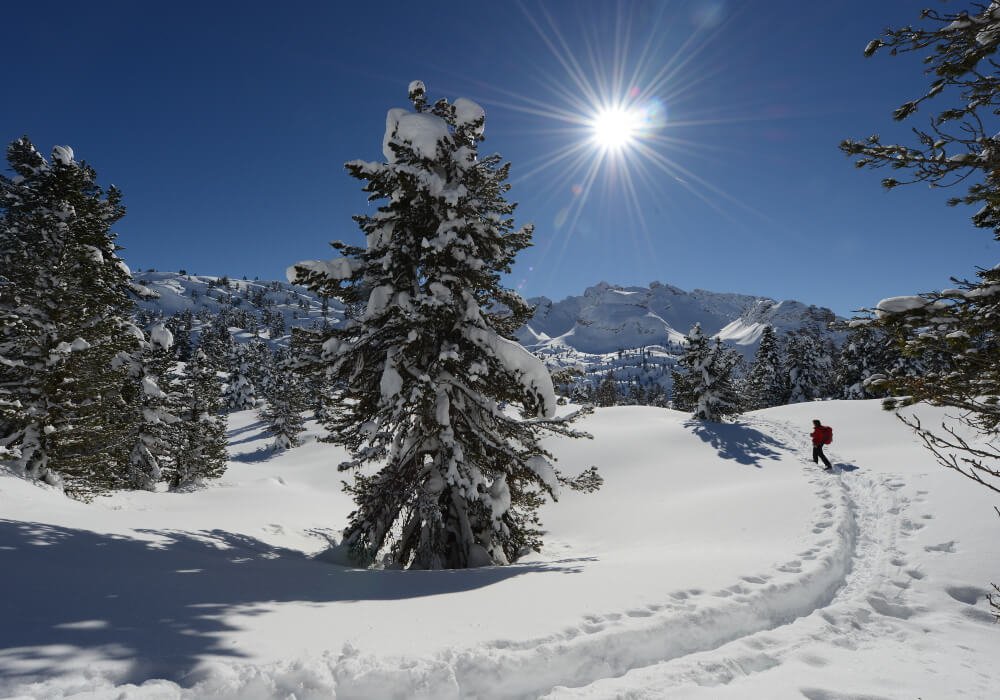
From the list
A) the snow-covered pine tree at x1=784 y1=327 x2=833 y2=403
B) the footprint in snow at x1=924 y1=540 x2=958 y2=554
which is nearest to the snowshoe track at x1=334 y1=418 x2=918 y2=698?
the footprint in snow at x1=924 y1=540 x2=958 y2=554

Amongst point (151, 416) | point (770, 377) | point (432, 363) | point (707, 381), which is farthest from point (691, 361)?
point (151, 416)

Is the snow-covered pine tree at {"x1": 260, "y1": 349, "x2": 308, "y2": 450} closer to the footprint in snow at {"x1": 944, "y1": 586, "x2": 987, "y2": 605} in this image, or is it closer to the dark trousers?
the dark trousers

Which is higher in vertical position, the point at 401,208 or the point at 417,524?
the point at 401,208

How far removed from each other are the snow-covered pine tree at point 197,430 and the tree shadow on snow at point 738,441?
28.3m

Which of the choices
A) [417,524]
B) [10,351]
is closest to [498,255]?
[417,524]

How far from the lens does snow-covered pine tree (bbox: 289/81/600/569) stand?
338 inches

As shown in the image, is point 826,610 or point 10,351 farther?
point 10,351

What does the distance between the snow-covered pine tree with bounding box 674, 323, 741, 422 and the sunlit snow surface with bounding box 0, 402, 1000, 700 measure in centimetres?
1700

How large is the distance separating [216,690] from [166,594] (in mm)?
2164

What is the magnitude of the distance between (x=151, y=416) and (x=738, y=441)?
97.2 feet

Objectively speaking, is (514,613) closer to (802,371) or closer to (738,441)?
(738,441)

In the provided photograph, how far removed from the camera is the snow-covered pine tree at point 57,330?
12492mm

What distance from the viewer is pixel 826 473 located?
16.2 meters

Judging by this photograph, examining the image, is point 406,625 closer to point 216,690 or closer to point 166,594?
point 216,690
